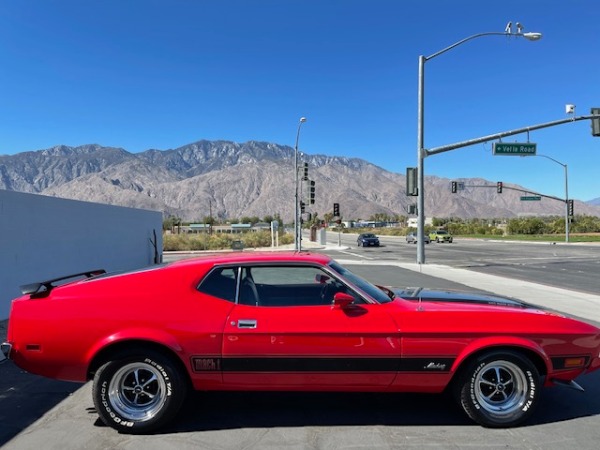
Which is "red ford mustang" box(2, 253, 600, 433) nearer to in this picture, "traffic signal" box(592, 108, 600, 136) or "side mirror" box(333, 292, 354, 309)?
"side mirror" box(333, 292, 354, 309)

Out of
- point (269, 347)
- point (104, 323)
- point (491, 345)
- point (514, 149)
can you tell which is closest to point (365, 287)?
point (269, 347)

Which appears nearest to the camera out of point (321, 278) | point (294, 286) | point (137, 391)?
point (137, 391)

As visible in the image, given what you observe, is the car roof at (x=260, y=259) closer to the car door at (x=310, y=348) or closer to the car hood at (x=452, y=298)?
the car door at (x=310, y=348)

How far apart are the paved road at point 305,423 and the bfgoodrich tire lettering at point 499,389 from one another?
0.37ft

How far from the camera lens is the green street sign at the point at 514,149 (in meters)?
22.8

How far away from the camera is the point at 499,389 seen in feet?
13.5

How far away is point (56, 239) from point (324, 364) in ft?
31.1

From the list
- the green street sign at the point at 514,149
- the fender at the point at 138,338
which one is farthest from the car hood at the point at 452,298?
the green street sign at the point at 514,149

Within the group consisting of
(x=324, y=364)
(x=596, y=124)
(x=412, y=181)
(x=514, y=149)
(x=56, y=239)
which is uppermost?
(x=596, y=124)

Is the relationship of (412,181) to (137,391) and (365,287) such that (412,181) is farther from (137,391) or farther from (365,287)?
(137,391)

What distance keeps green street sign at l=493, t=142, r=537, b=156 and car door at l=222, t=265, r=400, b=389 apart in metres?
21.0

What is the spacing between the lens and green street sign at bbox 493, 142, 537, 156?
74.6 feet

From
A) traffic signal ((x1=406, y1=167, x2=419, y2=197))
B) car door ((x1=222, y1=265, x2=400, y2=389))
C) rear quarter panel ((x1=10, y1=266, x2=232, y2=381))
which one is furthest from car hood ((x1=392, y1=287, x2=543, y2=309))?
traffic signal ((x1=406, y1=167, x2=419, y2=197))

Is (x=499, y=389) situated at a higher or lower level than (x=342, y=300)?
lower
